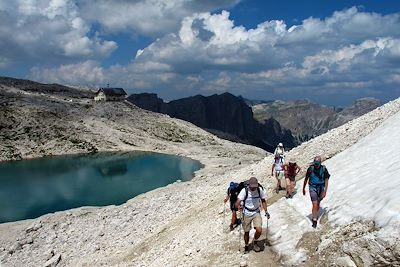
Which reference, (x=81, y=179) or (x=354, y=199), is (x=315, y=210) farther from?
(x=81, y=179)

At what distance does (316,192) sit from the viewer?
17.5 metres

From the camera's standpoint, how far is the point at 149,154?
4557 inches

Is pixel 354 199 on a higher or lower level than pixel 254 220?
higher

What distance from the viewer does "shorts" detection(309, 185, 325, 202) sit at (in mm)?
17406

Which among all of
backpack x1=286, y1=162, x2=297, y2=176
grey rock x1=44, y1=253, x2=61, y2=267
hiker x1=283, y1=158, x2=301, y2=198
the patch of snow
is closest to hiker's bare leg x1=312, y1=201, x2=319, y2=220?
the patch of snow

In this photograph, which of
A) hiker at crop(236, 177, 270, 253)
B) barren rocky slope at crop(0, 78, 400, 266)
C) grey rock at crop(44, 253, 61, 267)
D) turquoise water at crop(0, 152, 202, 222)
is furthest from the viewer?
turquoise water at crop(0, 152, 202, 222)

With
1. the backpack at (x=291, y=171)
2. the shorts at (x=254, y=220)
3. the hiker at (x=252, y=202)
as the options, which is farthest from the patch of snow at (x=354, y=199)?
the hiker at (x=252, y=202)

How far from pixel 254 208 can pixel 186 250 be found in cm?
588

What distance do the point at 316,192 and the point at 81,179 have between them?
72.7 meters

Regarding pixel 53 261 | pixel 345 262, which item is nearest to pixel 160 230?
pixel 53 261

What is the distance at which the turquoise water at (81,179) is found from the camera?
62938 millimetres

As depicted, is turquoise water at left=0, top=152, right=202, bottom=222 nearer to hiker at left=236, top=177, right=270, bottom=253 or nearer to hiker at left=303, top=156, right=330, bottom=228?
hiker at left=236, top=177, right=270, bottom=253

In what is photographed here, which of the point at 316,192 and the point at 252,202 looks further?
the point at 316,192

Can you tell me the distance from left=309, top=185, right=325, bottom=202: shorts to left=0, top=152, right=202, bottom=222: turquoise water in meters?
47.0
